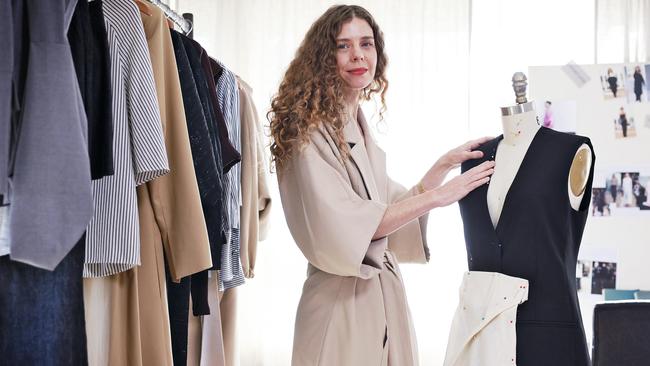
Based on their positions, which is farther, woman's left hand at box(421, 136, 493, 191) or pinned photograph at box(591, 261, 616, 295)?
pinned photograph at box(591, 261, 616, 295)

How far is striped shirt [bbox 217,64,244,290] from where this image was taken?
218 cm

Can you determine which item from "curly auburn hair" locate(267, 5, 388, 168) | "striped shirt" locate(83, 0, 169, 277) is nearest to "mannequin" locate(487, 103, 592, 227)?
"curly auburn hair" locate(267, 5, 388, 168)

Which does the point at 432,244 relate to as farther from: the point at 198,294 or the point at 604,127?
the point at 198,294

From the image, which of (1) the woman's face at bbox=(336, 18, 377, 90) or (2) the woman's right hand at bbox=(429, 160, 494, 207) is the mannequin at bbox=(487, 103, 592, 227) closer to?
(2) the woman's right hand at bbox=(429, 160, 494, 207)

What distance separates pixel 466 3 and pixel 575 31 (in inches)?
24.7

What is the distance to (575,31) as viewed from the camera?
3.74 metres

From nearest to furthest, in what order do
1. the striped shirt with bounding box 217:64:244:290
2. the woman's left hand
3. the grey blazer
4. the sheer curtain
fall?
the grey blazer, the woman's left hand, the striped shirt with bounding box 217:64:244:290, the sheer curtain

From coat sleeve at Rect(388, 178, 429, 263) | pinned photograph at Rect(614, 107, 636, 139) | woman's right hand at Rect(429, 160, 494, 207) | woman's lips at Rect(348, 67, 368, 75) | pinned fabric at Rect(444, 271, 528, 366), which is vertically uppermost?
woman's lips at Rect(348, 67, 368, 75)

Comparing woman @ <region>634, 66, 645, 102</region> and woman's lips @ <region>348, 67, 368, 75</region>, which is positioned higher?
woman @ <region>634, 66, 645, 102</region>

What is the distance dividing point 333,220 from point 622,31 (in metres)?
2.65

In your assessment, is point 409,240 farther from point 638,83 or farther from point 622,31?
point 622,31

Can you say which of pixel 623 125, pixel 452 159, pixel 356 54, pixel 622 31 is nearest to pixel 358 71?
pixel 356 54

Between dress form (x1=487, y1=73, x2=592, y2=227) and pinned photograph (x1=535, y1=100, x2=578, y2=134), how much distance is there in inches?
71.8

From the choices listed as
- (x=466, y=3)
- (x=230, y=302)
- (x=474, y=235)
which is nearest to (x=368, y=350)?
(x=474, y=235)
